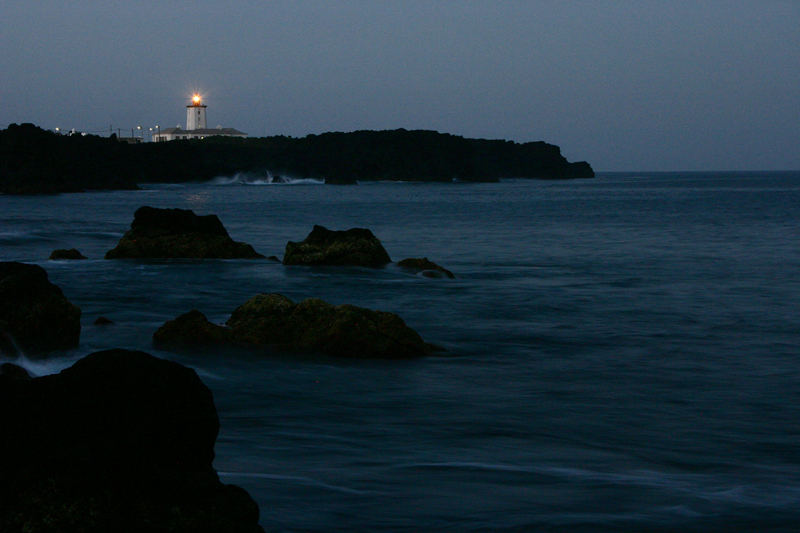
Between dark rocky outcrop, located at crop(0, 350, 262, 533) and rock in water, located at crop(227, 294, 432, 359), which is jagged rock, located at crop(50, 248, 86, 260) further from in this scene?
dark rocky outcrop, located at crop(0, 350, 262, 533)

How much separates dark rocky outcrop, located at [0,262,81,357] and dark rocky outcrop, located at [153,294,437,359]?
1.46m

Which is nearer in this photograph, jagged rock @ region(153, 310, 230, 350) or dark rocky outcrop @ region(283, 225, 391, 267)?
jagged rock @ region(153, 310, 230, 350)

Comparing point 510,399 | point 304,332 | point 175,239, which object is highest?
point 175,239

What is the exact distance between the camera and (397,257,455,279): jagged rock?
2835 centimetres

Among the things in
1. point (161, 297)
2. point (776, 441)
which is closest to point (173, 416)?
point (776, 441)

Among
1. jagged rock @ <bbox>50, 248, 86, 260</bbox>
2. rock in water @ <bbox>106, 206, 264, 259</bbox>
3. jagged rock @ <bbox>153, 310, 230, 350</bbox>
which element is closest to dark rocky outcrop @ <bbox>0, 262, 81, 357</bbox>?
jagged rock @ <bbox>153, 310, 230, 350</bbox>

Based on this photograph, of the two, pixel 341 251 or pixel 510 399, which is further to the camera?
pixel 341 251

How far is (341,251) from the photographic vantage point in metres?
30.1

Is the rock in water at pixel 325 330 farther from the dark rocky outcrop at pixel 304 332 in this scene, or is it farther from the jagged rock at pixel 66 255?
the jagged rock at pixel 66 255

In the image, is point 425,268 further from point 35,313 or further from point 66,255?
point 35,313

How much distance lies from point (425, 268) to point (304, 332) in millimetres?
13691

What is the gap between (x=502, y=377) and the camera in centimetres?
1445

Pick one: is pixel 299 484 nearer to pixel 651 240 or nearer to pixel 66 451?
pixel 66 451

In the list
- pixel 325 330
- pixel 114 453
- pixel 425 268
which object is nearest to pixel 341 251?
pixel 425 268
